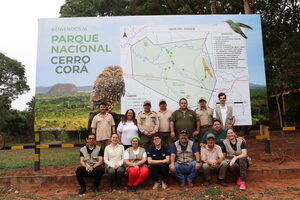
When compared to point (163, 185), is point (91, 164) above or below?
above

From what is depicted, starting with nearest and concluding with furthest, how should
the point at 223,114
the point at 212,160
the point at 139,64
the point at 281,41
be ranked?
the point at 212,160 → the point at 223,114 → the point at 139,64 → the point at 281,41

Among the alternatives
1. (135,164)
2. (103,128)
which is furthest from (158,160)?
(103,128)

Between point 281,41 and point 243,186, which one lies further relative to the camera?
point 281,41

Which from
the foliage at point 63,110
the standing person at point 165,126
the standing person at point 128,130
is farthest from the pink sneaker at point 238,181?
the foliage at point 63,110

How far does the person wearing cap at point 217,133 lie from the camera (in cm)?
528

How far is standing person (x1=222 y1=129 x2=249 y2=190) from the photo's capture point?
493 cm

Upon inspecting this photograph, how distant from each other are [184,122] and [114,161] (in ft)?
5.20

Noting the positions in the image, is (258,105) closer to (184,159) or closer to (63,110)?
(184,159)

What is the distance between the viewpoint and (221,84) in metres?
6.66

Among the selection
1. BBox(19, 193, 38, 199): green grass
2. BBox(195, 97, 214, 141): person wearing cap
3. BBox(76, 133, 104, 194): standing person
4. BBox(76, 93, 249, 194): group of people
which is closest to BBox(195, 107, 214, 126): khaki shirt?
BBox(195, 97, 214, 141): person wearing cap

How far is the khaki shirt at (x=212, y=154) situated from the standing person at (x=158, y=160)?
0.68 meters

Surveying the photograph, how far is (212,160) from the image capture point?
514 cm

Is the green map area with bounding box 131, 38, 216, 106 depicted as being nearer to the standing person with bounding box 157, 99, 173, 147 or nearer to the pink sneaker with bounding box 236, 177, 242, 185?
the standing person with bounding box 157, 99, 173, 147

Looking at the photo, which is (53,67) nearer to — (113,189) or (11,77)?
(113,189)
